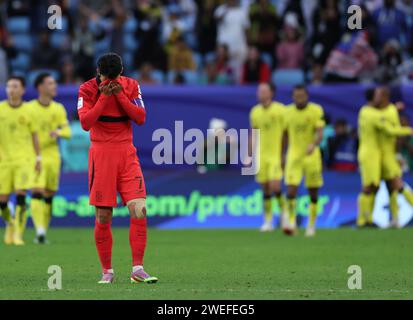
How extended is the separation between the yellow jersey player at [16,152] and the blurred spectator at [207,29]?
8.24 meters

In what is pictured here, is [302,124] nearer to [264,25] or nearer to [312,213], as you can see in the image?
[312,213]

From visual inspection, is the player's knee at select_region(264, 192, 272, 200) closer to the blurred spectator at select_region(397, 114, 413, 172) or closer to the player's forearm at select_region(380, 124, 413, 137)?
the player's forearm at select_region(380, 124, 413, 137)

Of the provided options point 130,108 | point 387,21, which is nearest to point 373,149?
point 387,21

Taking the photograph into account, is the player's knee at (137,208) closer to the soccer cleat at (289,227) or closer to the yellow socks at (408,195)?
the soccer cleat at (289,227)

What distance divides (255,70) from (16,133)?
6.84 meters

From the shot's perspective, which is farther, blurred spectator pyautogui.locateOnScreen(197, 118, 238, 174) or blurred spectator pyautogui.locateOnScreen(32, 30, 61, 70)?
blurred spectator pyautogui.locateOnScreen(32, 30, 61, 70)

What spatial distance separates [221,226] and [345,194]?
2.43 meters

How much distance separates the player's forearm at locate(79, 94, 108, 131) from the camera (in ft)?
37.3

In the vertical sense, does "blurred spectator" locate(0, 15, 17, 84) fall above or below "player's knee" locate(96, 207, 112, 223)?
above

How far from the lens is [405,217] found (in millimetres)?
21844

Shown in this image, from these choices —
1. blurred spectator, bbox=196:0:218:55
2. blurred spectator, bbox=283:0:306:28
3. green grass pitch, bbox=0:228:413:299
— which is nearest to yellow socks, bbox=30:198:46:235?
green grass pitch, bbox=0:228:413:299

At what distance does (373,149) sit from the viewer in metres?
21.3

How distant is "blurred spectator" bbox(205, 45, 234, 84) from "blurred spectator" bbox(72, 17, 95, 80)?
8.09 ft
